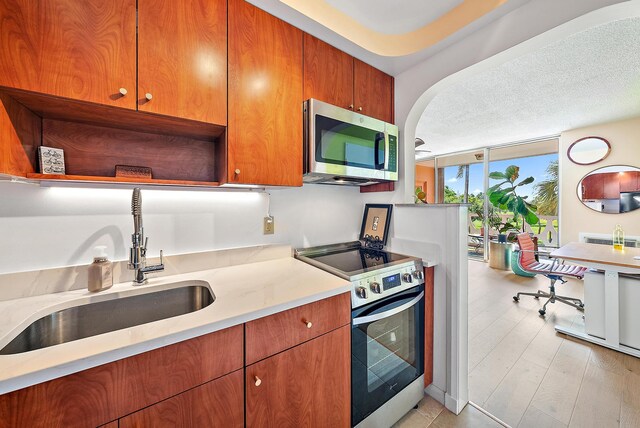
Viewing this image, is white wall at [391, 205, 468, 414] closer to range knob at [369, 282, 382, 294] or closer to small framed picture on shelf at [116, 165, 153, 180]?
range knob at [369, 282, 382, 294]

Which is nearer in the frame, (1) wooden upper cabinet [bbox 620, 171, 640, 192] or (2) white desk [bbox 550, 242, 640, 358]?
(2) white desk [bbox 550, 242, 640, 358]

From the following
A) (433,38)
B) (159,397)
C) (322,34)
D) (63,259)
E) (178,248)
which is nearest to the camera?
(159,397)

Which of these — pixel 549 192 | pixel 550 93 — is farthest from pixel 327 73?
pixel 549 192

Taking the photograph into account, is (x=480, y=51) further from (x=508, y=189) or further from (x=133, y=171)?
(x=508, y=189)

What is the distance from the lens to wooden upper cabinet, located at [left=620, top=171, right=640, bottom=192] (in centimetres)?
366

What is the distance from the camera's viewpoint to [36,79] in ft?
2.80

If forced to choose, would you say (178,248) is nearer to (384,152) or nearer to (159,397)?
(159,397)

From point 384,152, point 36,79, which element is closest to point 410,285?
point 384,152

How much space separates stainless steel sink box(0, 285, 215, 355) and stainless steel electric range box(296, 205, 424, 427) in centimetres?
73

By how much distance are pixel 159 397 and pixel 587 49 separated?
11.8ft

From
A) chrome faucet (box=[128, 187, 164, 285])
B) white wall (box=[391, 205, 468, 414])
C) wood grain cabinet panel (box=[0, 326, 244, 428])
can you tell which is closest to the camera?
wood grain cabinet panel (box=[0, 326, 244, 428])

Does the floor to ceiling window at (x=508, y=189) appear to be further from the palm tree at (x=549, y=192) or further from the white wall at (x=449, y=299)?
the white wall at (x=449, y=299)

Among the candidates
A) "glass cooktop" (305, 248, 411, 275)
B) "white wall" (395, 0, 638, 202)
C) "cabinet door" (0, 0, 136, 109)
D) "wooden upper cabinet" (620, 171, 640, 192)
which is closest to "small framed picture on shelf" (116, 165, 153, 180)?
"cabinet door" (0, 0, 136, 109)

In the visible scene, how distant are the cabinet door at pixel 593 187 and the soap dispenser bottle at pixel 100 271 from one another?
610cm
